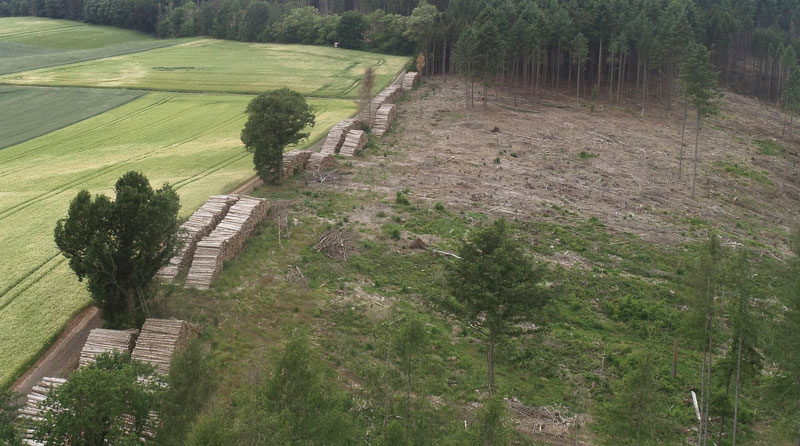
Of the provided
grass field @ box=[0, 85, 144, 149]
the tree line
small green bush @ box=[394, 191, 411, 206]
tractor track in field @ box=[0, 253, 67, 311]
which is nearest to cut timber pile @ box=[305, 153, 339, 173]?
small green bush @ box=[394, 191, 411, 206]

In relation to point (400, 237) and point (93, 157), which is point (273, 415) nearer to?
point (400, 237)

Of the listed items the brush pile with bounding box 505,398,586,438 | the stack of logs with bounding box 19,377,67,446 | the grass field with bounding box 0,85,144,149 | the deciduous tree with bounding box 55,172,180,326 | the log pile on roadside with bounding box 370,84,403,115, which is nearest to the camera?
the stack of logs with bounding box 19,377,67,446

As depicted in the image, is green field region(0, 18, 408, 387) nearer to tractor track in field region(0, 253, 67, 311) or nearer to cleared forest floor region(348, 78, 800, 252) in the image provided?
tractor track in field region(0, 253, 67, 311)

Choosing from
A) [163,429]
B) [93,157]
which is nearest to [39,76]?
[93,157]

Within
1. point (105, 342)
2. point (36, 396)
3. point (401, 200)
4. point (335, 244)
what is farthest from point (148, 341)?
point (401, 200)

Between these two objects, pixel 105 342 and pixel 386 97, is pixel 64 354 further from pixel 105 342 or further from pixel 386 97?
pixel 386 97

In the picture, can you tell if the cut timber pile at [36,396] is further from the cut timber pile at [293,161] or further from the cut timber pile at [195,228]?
the cut timber pile at [293,161]

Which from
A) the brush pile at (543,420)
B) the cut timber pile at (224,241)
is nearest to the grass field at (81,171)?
the cut timber pile at (224,241)

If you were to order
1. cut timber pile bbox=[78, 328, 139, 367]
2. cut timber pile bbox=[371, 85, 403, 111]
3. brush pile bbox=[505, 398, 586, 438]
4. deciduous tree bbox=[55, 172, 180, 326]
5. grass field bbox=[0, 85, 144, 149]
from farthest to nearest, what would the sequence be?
cut timber pile bbox=[371, 85, 403, 111] < grass field bbox=[0, 85, 144, 149] < deciduous tree bbox=[55, 172, 180, 326] < cut timber pile bbox=[78, 328, 139, 367] < brush pile bbox=[505, 398, 586, 438]

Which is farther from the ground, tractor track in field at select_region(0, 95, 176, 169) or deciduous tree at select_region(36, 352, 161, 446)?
tractor track in field at select_region(0, 95, 176, 169)
